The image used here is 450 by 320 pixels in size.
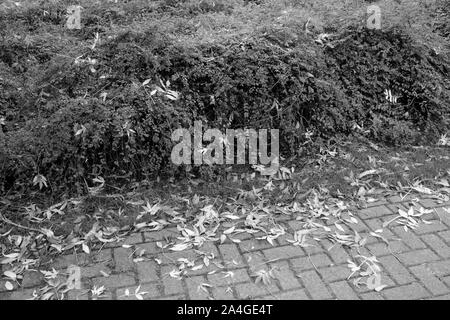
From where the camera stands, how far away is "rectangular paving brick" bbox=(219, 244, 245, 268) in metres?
3.14

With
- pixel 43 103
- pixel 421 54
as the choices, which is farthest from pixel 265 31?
pixel 43 103

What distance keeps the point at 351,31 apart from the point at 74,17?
3258 mm

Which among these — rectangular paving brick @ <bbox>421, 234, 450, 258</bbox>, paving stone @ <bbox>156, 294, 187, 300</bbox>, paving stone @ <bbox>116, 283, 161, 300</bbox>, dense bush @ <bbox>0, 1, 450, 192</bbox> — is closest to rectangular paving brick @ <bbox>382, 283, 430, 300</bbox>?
rectangular paving brick @ <bbox>421, 234, 450, 258</bbox>

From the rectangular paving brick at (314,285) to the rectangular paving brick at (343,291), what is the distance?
50 mm

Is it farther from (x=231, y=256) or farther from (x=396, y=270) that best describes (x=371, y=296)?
(x=231, y=256)

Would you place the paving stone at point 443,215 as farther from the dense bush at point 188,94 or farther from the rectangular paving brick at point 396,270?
the dense bush at point 188,94

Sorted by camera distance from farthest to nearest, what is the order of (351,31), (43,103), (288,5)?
(288,5) → (351,31) → (43,103)

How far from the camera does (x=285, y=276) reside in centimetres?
303

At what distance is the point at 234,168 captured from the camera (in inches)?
163

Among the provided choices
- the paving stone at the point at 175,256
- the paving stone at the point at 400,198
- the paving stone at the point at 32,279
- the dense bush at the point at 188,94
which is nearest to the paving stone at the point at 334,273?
the paving stone at the point at 175,256

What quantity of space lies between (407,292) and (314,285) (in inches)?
21.7

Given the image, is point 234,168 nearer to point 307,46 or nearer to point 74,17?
point 307,46

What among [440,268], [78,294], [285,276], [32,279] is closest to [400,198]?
[440,268]
